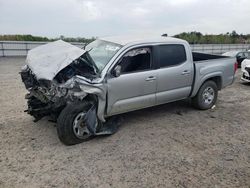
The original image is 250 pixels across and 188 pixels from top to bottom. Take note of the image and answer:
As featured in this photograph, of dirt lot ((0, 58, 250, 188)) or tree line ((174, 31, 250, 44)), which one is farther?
tree line ((174, 31, 250, 44))

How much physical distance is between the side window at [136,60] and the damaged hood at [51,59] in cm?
78

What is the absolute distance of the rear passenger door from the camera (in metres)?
5.48

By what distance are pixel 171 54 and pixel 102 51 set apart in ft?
4.80

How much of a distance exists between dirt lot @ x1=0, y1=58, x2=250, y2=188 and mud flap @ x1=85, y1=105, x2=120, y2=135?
142 mm

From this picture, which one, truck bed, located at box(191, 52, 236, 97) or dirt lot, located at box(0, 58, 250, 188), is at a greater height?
truck bed, located at box(191, 52, 236, 97)

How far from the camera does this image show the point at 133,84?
16.5 feet

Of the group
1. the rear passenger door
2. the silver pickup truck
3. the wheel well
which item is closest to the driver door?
the silver pickup truck

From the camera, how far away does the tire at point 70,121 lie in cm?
441

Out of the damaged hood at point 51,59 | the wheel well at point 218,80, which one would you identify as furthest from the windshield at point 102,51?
the wheel well at point 218,80

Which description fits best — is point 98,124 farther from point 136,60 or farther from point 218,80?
point 218,80

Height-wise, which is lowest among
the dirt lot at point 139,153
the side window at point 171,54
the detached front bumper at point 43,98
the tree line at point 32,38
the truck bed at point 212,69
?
the dirt lot at point 139,153

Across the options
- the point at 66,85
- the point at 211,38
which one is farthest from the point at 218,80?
the point at 211,38

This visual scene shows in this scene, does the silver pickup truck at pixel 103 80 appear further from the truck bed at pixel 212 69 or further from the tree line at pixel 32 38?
the tree line at pixel 32 38

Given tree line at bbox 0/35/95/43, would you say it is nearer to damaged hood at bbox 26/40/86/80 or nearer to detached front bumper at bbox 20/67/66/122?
damaged hood at bbox 26/40/86/80
